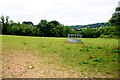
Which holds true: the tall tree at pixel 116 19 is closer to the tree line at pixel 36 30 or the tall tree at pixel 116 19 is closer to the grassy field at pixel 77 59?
the grassy field at pixel 77 59

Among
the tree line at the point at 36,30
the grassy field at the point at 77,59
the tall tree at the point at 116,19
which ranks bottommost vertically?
the grassy field at the point at 77,59

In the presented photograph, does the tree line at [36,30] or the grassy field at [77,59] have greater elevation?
the tree line at [36,30]

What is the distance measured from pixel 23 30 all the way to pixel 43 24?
11630 mm

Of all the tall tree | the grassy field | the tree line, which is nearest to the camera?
the grassy field

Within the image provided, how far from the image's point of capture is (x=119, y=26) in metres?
6.39

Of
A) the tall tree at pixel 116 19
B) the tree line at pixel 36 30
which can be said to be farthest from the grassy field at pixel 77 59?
the tree line at pixel 36 30

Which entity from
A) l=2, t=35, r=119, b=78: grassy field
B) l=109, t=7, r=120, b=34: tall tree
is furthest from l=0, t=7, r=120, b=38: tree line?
l=2, t=35, r=119, b=78: grassy field

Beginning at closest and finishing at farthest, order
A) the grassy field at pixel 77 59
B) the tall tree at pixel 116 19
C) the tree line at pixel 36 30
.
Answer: the grassy field at pixel 77 59
the tall tree at pixel 116 19
the tree line at pixel 36 30

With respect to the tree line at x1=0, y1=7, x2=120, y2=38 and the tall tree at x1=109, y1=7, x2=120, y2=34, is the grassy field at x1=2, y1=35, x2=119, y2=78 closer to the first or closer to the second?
the tall tree at x1=109, y1=7, x2=120, y2=34

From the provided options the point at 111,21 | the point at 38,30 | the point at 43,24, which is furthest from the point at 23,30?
the point at 111,21

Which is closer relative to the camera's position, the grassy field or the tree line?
the grassy field

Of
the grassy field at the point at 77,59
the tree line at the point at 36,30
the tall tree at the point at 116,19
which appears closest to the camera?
the grassy field at the point at 77,59

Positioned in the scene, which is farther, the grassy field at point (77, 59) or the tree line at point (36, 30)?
the tree line at point (36, 30)

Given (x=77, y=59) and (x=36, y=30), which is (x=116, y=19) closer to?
(x=77, y=59)
